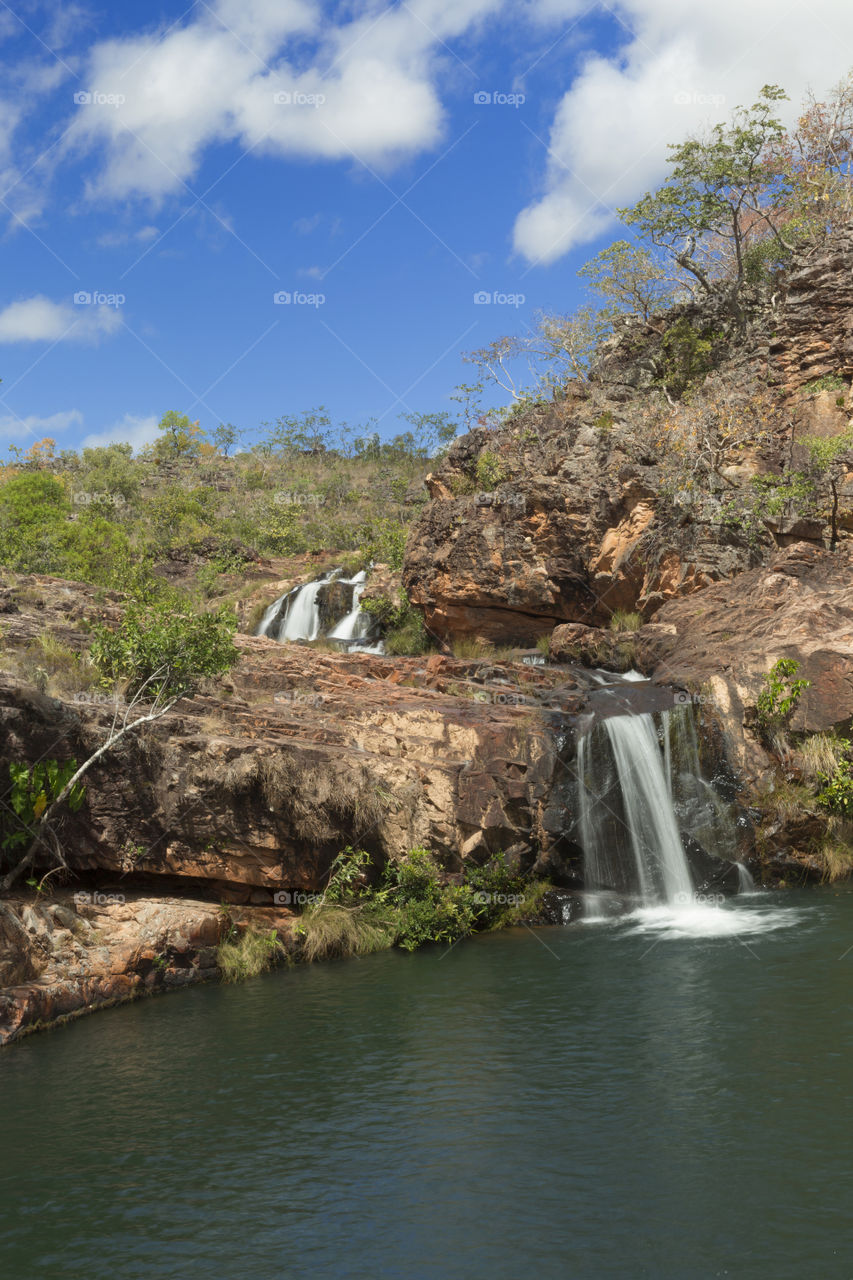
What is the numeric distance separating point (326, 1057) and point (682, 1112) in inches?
188

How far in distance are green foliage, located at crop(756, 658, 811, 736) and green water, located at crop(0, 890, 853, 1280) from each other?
20.4 ft

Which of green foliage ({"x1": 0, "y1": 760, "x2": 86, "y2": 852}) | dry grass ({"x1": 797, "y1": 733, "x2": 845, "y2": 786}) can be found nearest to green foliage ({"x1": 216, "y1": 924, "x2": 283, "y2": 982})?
green foliage ({"x1": 0, "y1": 760, "x2": 86, "y2": 852})

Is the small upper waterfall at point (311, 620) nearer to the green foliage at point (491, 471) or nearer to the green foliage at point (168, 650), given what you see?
the green foliage at point (491, 471)

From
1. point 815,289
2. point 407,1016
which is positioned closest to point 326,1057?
point 407,1016

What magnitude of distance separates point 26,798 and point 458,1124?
9.05 m

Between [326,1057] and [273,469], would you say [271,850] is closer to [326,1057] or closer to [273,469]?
[326,1057]

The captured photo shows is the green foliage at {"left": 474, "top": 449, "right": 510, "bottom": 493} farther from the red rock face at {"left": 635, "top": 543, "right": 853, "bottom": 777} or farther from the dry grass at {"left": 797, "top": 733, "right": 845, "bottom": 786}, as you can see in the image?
the dry grass at {"left": 797, "top": 733, "right": 845, "bottom": 786}

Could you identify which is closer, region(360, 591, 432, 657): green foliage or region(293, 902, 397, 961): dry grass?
region(293, 902, 397, 961): dry grass

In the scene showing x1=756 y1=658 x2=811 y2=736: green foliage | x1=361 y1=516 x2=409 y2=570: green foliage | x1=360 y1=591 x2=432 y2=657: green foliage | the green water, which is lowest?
the green water

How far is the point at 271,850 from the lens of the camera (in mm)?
17844

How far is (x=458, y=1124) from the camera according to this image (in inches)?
416

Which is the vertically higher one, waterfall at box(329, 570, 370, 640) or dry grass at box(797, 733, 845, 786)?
waterfall at box(329, 570, 370, 640)

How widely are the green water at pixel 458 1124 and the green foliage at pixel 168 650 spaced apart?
5.66 metres

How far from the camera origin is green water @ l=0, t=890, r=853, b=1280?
8.20m
